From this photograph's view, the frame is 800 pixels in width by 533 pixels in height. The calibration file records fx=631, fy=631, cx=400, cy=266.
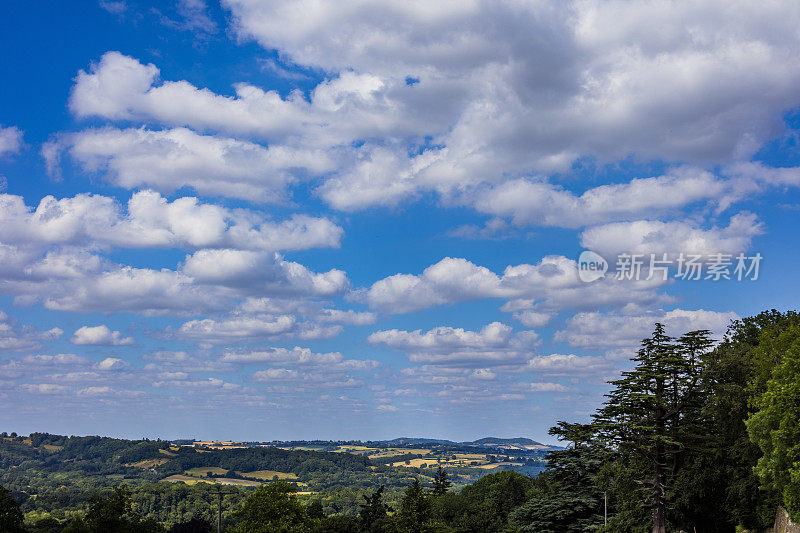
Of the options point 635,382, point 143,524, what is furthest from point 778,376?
point 143,524

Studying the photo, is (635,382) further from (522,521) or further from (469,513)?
→ (469,513)

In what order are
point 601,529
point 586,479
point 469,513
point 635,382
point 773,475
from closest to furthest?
point 773,475 < point 635,382 < point 601,529 < point 586,479 < point 469,513

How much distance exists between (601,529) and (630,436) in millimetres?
14163

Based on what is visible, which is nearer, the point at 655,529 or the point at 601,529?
the point at 655,529

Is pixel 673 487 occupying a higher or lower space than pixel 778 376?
lower

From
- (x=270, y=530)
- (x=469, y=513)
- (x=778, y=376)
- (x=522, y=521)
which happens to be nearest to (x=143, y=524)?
(x=270, y=530)

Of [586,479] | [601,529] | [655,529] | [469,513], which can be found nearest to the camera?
[655,529]

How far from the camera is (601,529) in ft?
195

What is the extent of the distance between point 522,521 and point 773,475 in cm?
3735

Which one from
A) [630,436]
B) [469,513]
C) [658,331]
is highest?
[658,331]

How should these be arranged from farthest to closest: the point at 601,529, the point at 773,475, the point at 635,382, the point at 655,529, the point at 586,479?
the point at 586,479
the point at 601,529
the point at 635,382
the point at 655,529
the point at 773,475

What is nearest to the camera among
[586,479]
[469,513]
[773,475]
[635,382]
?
[773,475]

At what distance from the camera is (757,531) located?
5038 centimetres

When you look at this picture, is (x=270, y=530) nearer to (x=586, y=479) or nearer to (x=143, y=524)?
(x=143, y=524)
